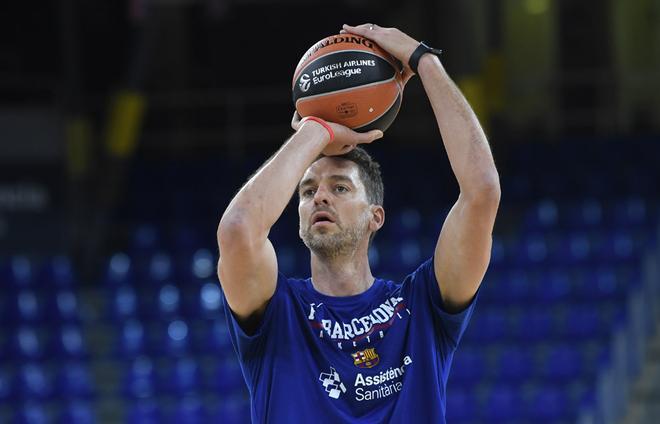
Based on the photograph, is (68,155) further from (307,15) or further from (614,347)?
(614,347)

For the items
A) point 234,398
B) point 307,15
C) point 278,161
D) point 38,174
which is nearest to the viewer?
point 278,161

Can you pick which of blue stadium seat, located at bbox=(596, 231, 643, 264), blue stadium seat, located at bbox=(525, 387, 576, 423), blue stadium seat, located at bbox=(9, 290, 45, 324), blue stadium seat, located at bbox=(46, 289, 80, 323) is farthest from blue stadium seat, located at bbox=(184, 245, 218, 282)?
blue stadium seat, located at bbox=(596, 231, 643, 264)

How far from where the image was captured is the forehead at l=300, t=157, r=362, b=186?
344 centimetres

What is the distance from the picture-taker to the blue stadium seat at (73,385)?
10414mm

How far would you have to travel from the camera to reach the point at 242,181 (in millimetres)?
13008

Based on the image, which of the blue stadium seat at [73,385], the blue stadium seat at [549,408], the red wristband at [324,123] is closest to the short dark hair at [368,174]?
the red wristband at [324,123]

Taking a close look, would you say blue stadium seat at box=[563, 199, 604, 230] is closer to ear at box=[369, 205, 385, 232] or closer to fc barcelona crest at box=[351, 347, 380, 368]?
ear at box=[369, 205, 385, 232]

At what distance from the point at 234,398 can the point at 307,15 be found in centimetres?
784

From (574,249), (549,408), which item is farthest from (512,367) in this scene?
(574,249)

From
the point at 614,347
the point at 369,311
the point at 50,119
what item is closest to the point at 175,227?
the point at 50,119

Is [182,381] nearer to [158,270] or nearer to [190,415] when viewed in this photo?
[190,415]

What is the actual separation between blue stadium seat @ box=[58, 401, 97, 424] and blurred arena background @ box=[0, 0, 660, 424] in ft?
0.09

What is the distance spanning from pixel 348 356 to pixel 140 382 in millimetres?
7400

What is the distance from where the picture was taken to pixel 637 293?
10734 millimetres
